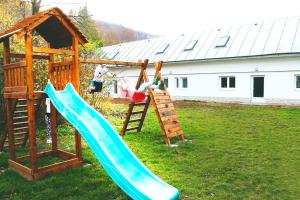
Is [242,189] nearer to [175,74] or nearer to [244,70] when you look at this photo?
[244,70]

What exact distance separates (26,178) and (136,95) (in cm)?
321

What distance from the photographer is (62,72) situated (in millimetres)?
6562

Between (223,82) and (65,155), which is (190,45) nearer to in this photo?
(223,82)

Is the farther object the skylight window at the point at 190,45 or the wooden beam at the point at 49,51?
the skylight window at the point at 190,45

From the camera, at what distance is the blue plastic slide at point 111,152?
4633 millimetres

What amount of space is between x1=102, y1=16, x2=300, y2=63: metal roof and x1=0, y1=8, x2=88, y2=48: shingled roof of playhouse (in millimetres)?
10030

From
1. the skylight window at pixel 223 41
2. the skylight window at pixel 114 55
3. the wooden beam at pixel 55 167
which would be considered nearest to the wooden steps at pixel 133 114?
the wooden beam at pixel 55 167

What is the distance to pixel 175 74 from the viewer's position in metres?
24.5

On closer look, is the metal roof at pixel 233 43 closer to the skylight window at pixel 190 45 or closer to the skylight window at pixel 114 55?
the skylight window at pixel 190 45

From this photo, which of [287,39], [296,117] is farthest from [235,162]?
[287,39]

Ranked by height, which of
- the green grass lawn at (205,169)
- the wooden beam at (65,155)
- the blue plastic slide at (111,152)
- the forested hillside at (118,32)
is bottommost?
the green grass lawn at (205,169)

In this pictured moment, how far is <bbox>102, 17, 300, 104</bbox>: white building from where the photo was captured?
18.6 m

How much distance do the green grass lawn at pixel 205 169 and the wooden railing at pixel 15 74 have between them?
198cm

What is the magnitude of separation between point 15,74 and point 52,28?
1.43 meters
